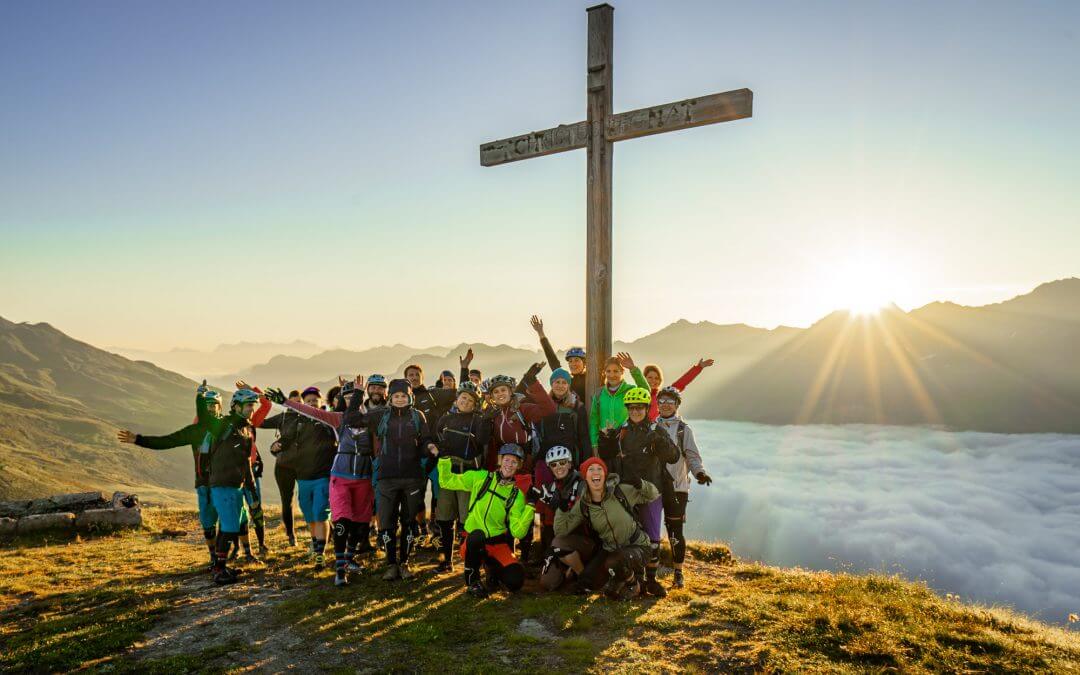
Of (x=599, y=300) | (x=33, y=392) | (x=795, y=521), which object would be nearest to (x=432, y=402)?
(x=599, y=300)

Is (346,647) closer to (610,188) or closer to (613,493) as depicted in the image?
(613,493)

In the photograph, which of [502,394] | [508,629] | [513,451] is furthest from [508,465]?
[508,629]

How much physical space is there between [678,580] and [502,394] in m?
3.95

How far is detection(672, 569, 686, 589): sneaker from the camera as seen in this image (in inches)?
349

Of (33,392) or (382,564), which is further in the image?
(33,392)

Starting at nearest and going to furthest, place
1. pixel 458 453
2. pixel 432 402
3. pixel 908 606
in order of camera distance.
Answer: pixel 908 606
pixel 458 453
pixel 432 402

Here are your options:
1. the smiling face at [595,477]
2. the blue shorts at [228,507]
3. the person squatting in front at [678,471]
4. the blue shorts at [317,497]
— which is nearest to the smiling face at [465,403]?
the smiling face at [595,477]

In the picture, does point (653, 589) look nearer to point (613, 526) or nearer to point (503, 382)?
point (613, 526)

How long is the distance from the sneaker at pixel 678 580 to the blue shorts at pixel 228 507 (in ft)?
22.7

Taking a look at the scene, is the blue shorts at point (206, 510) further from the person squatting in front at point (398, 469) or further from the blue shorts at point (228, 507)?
the person squatting in front at point (398, 469)

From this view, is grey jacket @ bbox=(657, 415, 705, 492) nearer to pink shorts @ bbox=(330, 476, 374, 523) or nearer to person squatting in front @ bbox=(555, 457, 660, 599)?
Result: person squatting in front @ bbox=(555, 457, 660, 599)

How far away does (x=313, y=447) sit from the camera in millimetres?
10383

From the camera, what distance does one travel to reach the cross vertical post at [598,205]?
32.1 ft

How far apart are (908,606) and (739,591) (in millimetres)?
2094
